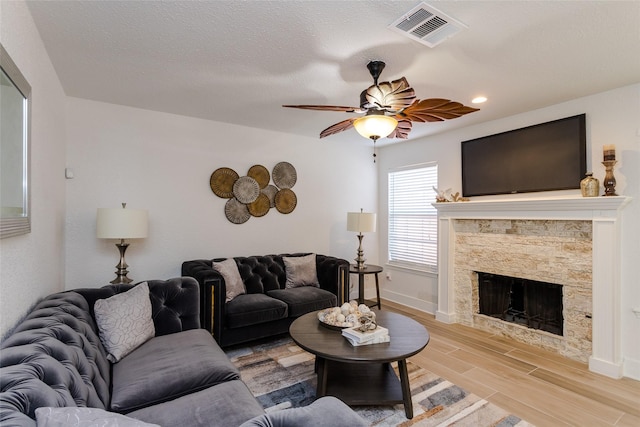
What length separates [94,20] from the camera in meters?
1.96

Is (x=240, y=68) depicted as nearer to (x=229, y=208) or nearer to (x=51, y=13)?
(x=51, y=13)

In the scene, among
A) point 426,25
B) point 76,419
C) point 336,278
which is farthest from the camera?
point 336,278

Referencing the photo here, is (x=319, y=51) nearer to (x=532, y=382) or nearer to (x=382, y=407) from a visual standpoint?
(x=382, y=407)

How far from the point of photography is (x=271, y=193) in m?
4.46

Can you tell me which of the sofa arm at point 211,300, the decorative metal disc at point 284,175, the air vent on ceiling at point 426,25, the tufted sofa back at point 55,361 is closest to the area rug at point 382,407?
the sofa arm at point 211,300

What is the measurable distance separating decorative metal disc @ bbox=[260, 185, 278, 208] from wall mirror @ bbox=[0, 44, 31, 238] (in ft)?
9.22

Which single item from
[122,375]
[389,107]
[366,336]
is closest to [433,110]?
[389,107]

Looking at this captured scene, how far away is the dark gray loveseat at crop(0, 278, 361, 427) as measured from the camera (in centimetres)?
104

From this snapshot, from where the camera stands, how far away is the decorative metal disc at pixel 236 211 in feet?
13.5

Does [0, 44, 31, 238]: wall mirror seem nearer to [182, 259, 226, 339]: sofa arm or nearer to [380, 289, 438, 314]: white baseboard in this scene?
[182, 259, 226, 339]: sofa arm

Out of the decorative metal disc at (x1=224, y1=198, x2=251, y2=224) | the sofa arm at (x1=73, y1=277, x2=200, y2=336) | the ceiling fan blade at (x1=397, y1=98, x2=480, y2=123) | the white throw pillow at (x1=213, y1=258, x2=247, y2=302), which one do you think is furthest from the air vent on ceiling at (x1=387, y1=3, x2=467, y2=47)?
the decorative metal disc at (x1=224, y1=198, x2=251, y2=224)

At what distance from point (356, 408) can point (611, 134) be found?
3341mm

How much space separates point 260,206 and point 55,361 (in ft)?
10.5

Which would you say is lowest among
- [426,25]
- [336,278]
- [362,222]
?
[336,278]
